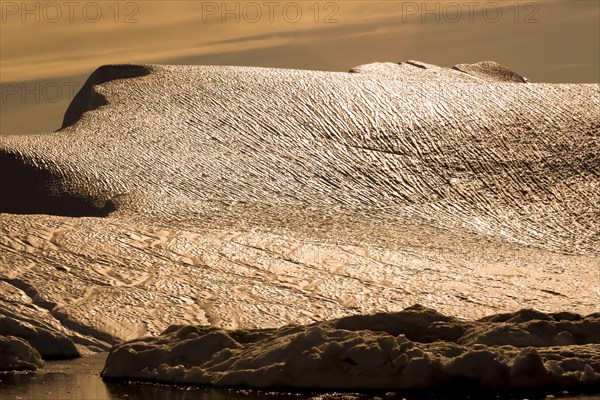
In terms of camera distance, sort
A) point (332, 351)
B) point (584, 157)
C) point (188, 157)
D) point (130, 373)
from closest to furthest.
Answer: point (332, 351) → point (130, 373) → point (188, 157) → point (584, 157)

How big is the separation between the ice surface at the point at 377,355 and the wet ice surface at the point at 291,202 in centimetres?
419

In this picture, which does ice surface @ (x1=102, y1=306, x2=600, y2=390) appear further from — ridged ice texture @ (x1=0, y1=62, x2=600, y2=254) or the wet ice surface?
ridged ice texture @ (x1=0, y1=62, x2=600, y2=254)

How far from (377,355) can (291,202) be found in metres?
22.2

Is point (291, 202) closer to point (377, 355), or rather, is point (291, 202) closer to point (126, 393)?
point (126, 393)

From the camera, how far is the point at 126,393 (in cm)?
1850

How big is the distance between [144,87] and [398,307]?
2321 cm

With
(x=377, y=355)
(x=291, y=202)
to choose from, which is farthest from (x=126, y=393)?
(x=291, y=202)

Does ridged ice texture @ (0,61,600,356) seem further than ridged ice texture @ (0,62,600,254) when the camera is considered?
No

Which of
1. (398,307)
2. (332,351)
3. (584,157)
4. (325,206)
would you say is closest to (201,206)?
(325,206)

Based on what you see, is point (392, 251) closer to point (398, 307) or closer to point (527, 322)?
point (398, 307)

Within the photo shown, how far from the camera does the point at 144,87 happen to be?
49719mm

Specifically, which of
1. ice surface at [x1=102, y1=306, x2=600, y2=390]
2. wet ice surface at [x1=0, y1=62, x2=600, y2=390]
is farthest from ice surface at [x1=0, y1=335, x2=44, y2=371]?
wet ice surface at [x1=0, y1=62, x2=600, y2=390]

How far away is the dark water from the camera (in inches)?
700

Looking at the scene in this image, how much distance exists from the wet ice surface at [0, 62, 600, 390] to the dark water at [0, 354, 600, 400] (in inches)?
133
